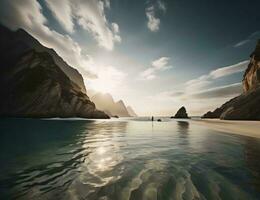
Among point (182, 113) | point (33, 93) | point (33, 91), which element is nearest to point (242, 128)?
point (33, 93)

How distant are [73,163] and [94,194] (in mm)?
4268

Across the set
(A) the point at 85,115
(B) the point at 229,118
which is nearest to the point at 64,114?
(A) the point at 85,115

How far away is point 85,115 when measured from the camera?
9981cm

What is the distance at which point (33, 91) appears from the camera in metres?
80.2

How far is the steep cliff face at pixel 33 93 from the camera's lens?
77688 mm

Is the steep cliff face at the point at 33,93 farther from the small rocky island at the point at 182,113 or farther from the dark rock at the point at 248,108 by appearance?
the small rocky island at the point at 182,113

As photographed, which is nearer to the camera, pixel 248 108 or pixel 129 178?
pixel 129 178

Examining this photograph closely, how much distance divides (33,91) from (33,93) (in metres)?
1.28

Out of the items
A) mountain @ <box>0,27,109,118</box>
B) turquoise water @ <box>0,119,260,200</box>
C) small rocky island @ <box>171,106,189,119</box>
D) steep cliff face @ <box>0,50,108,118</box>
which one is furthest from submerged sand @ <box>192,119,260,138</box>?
small rocky island @ <box>171,106,189,119</box>

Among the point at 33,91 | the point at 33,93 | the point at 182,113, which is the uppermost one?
the point at 33,91

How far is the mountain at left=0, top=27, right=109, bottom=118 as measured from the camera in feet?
255

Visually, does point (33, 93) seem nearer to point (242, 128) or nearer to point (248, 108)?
point (242, 128)

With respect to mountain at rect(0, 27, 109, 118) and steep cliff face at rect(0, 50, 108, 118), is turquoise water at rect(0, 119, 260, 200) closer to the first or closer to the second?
steep cliff face at rect(0, 50, 108, 118)

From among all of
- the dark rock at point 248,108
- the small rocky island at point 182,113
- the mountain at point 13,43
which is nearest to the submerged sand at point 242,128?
the dark rock at point 248,108
